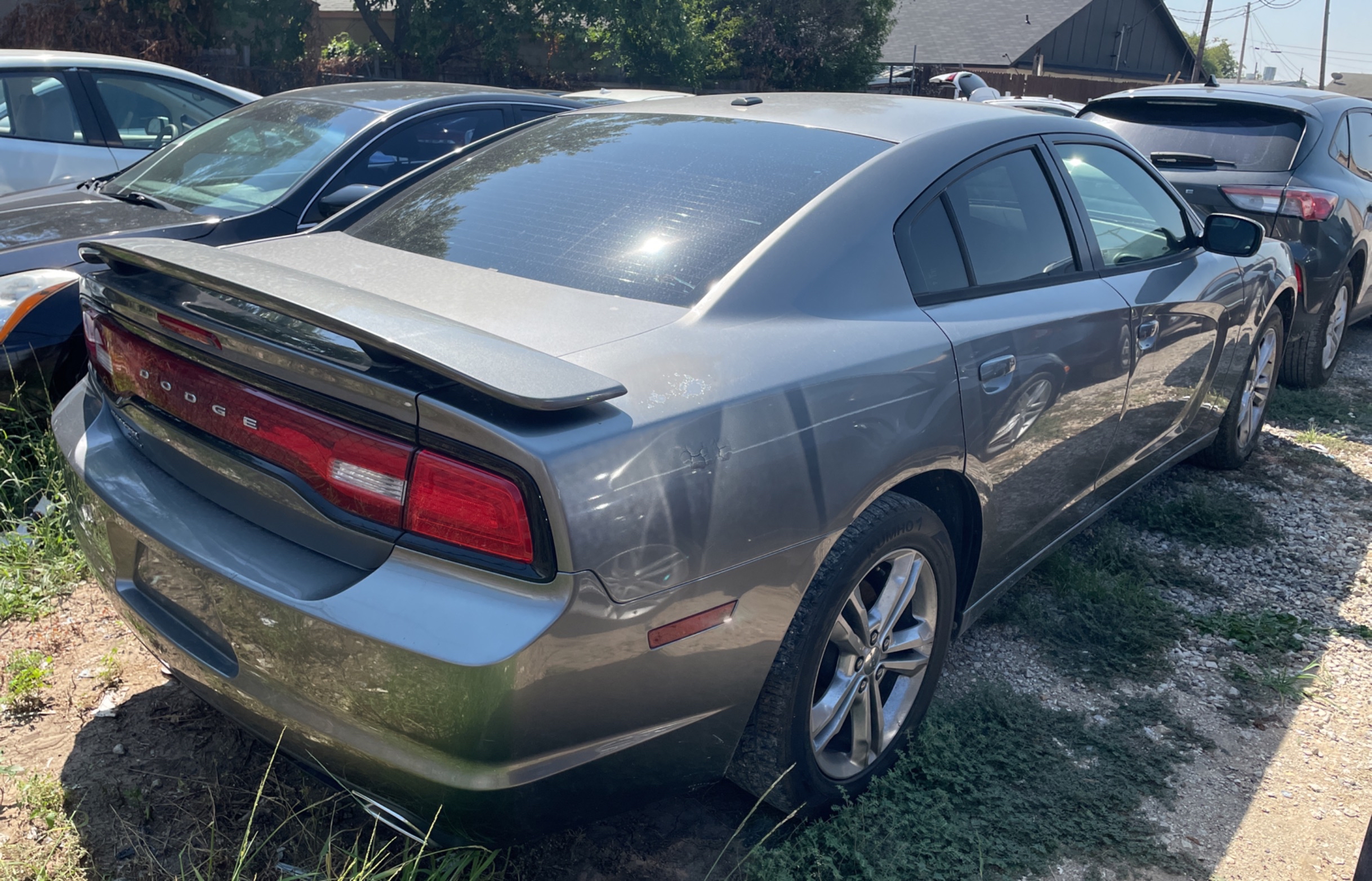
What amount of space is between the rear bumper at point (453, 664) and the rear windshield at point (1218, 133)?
502cm

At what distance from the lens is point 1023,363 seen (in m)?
2.67

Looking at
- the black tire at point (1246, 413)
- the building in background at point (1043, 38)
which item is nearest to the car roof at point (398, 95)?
the black tire at point (1246, 413)

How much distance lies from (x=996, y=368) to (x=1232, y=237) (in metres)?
1.77

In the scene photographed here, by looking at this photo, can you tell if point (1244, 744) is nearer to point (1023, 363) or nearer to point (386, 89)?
point (1023, 363)

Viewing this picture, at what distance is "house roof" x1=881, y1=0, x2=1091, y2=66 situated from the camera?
3131 centimetres

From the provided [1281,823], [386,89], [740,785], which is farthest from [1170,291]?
[386,89]

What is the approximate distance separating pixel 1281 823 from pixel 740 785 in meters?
1.43

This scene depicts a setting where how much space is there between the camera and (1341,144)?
245 inches

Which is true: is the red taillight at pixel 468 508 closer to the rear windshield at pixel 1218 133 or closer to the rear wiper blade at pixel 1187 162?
the rear windshield at pixel 1218 133

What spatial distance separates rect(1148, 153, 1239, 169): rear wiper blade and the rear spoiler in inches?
208

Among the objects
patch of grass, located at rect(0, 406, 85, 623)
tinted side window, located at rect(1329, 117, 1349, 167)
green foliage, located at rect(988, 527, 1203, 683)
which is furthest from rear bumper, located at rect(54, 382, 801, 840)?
tinted side window, located at rect(1329, 117, 1349, 167)

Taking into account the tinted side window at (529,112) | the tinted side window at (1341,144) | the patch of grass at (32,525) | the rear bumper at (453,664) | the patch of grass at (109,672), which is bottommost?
the patch of grass at (109,672)

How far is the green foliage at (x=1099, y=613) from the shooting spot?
129 inches

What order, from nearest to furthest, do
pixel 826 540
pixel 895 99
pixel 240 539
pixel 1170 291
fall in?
pixel 240 539 < pixel 826 540 < pixel 895 99 < pixel 1170 291
